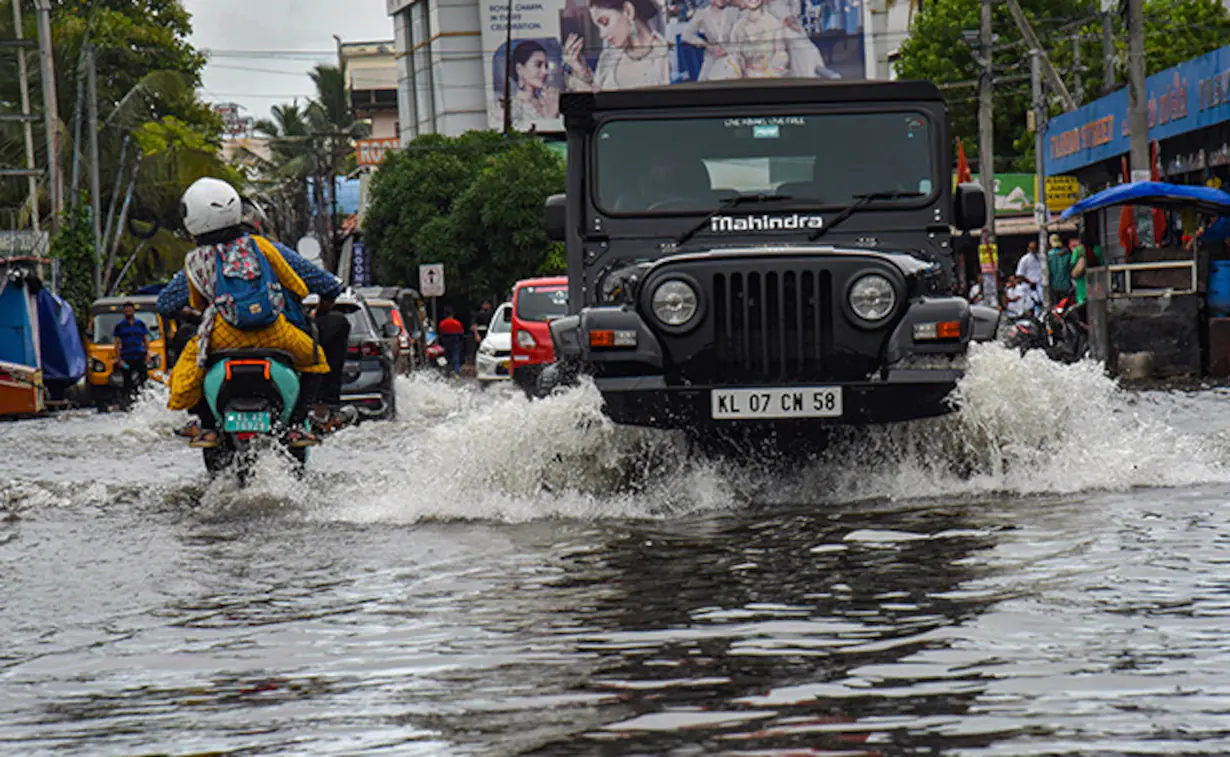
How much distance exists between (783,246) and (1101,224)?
1728 cm

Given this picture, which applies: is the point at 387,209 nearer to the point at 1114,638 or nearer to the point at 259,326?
the point at 259,326

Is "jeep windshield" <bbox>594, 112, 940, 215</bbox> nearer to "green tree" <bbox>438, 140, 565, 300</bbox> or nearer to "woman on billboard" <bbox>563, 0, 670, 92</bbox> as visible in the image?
A: "green tree" <bbox>438, 140, 565, 300</bbox>

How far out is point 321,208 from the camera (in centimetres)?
8181

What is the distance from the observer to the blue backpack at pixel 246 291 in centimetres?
1039

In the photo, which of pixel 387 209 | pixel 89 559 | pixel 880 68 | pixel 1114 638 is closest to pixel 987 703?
pixel 1114 638

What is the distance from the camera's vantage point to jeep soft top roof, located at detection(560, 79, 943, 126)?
10.8m

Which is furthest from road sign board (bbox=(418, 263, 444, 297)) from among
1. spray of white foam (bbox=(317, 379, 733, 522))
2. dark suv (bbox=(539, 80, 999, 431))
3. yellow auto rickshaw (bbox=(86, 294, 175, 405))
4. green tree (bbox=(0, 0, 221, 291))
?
spray of white foam (bbox=(317, 379, 733, 522))

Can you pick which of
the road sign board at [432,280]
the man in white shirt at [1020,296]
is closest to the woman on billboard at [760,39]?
the road sign board at [432,280]

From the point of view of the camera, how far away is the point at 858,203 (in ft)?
34.8

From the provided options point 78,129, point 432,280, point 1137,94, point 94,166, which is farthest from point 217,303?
point 432,280

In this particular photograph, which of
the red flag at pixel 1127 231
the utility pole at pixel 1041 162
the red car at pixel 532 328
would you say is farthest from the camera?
the utility pole at pixel 1041 162

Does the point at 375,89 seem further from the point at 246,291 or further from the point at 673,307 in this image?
the point at 673,307

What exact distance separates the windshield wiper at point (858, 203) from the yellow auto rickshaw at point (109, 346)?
21291mm

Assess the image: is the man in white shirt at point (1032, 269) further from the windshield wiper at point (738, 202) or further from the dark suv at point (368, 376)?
the windshield wiper at point (738, 202)
